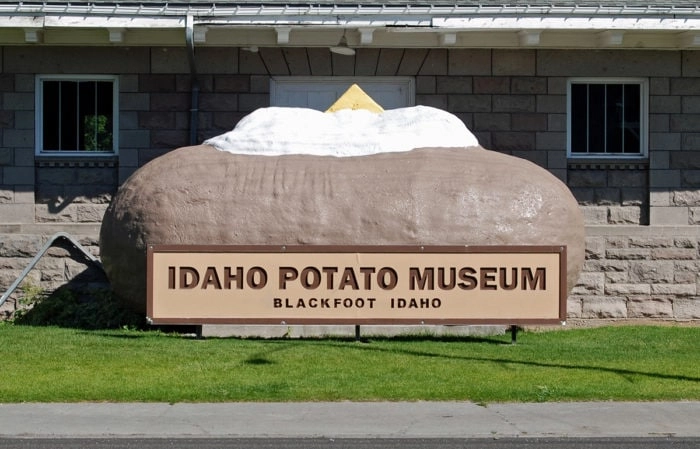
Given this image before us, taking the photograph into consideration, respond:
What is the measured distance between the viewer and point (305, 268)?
13062 mm

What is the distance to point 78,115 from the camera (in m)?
16.7

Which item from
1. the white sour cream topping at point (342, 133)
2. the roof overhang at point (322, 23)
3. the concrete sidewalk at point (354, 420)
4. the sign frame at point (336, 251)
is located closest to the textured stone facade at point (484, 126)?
the roof overhang at point (322, 23)

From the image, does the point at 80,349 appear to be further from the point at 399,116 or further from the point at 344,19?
the point at 344,19

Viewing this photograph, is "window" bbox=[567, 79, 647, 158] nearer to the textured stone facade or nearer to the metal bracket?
the textured stone facade

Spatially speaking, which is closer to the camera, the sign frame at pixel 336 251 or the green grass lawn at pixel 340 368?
the green grass lawn at pixel 340 368

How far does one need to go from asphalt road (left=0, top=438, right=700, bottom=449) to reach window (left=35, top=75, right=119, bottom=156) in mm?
8504

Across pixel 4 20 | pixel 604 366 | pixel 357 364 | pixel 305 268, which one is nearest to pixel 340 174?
pixel 305 268

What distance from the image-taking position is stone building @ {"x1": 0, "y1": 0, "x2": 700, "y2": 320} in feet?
53.4

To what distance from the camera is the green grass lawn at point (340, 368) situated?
10289 mm

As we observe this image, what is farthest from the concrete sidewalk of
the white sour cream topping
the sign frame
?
the white sour cream topping

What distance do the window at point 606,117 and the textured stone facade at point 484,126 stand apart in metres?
0.20

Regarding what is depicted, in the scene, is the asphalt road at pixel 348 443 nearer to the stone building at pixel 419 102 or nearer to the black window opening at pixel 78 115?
the stone building at pixel 419 102

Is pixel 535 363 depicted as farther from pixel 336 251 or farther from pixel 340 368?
pixel 336 251

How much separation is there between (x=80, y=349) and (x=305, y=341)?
2.29m
